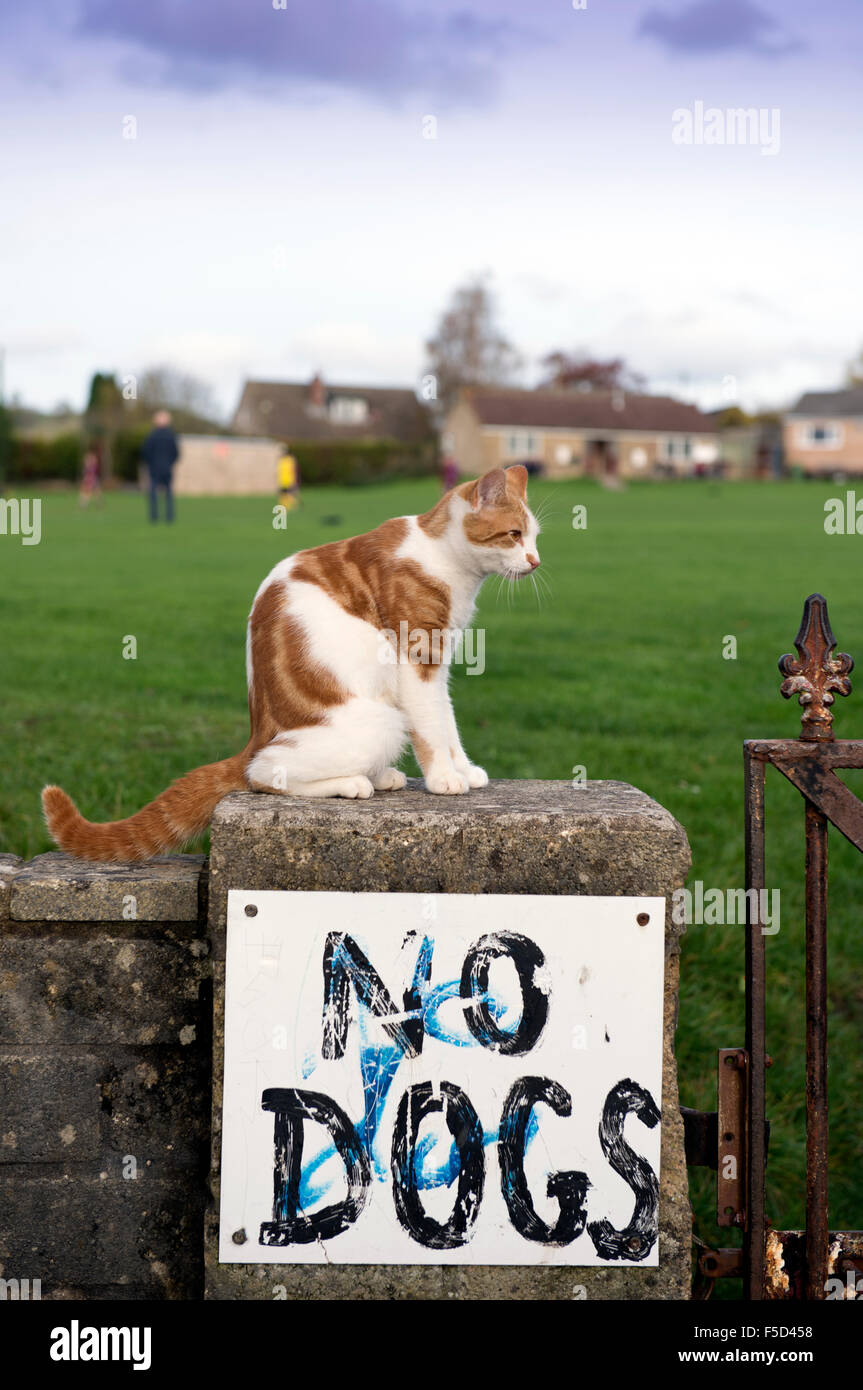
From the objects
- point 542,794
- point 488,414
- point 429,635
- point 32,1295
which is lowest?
point 32,1295

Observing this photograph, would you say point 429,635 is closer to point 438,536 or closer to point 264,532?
point 438,536

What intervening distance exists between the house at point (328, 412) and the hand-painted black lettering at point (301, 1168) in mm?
72421

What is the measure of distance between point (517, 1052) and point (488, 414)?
64.9m

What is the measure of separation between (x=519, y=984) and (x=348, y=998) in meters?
0.36

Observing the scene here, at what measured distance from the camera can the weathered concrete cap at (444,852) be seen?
8.54 ft

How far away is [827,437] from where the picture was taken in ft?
228

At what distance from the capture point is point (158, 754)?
5914mm

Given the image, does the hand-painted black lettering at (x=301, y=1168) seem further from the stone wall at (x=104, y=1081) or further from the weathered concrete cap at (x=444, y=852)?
the weathered concrete cap at (x=444, y=852)

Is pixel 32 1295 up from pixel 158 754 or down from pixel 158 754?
down

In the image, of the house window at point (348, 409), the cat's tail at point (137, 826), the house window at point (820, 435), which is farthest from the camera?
the house window at point (348, 409)
